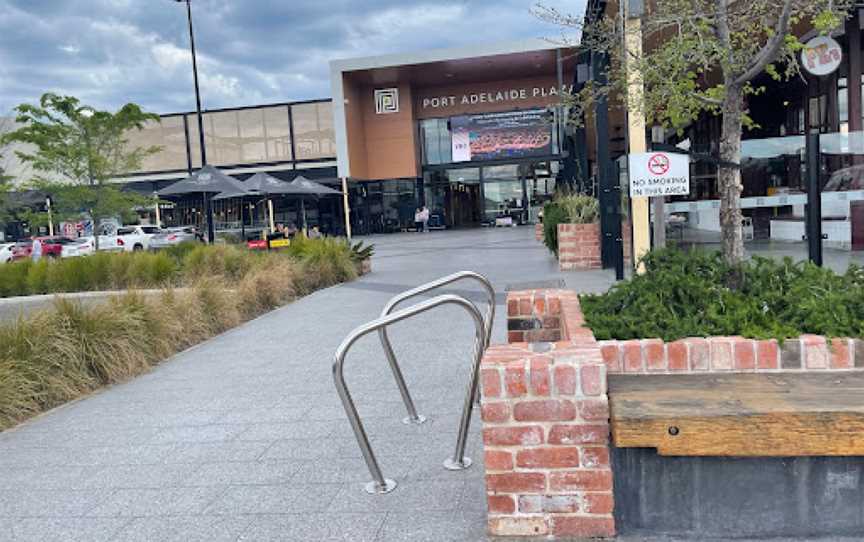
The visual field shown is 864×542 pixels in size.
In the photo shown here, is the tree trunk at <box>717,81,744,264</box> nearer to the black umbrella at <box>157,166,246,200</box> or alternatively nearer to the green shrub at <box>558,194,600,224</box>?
the green shrub at <box>558,194,600,224</box>

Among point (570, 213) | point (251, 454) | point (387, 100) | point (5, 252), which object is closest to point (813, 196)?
point (251, 454)

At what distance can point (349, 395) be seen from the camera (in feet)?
11.8

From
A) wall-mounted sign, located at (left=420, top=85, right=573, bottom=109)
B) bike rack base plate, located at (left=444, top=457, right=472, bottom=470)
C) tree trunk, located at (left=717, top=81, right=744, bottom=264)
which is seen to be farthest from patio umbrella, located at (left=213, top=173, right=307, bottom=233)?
wall-mounted sign, located at (left=420, top=85, right=573, bottom=109)

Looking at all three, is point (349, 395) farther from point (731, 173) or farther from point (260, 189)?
point (260, 189)

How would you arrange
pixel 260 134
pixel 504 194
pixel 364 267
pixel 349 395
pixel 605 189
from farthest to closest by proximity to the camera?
pixel 260 134, pixel 504 194, pixel 364 267, pixel 605 189, pixel 349 395

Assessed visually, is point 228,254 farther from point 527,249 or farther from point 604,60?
point 527,249

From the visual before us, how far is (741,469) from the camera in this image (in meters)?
2.95

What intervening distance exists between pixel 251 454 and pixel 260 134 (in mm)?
39519

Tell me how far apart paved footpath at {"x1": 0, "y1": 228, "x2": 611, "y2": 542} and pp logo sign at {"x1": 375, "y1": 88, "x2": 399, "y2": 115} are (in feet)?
98.4

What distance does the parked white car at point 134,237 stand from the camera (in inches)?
1255

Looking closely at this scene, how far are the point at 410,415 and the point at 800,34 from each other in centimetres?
1200

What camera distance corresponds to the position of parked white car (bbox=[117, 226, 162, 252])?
1255 inches

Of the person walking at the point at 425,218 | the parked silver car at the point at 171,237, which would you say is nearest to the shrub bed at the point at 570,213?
the parked silver car at the point at 171,237

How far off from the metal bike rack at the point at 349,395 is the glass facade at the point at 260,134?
39.1 metres
